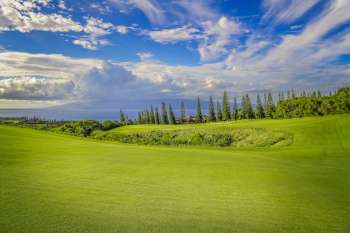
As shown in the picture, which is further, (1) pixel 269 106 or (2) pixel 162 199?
(1) pixel 269 106

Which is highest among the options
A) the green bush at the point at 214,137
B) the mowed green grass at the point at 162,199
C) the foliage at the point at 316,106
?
the foliage at the point at 316,106

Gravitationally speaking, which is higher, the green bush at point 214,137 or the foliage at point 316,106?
the foliage at point 316,106

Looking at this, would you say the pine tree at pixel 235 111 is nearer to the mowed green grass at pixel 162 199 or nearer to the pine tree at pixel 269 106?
the pine tree at pixel 269 106

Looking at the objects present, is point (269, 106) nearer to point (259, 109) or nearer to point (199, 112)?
point (259, 109)

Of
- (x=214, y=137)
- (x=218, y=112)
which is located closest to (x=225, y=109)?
(x=218, y=112)

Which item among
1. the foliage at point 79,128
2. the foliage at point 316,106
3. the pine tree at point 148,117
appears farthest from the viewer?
the pine tree at point 148,117

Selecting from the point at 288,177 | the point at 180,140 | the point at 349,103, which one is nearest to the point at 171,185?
the point at 288,177

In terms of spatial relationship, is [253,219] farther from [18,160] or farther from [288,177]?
[18,160]

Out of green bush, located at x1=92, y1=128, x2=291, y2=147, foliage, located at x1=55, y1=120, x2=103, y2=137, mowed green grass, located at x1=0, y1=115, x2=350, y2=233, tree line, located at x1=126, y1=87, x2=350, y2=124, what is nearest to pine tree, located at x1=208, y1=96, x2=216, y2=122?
tree line, located at x1=126, y1=87, x2=350, y2=124

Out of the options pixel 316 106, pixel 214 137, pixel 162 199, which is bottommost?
pixel 214 137

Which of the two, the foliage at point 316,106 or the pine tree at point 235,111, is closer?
the foliage at point 316,106

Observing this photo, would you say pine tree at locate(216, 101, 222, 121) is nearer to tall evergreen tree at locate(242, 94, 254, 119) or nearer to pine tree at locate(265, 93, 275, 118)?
tall evergreen tree at locate(242, 94, 254, 119)

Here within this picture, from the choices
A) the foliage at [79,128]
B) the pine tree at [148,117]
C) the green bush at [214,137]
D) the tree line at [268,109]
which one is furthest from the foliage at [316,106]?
the foliage at [79,128]

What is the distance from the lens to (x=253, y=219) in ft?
22.9
